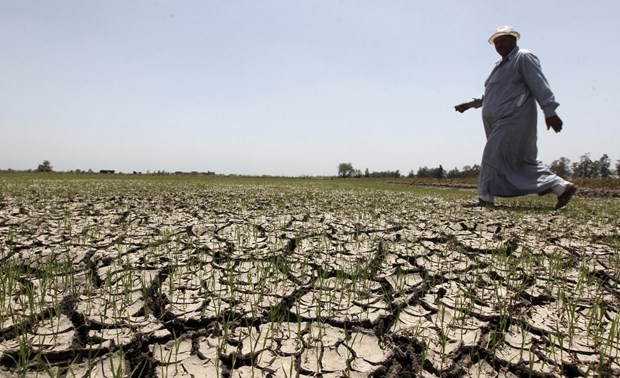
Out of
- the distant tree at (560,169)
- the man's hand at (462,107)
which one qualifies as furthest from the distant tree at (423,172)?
the man's hand at (462,107)

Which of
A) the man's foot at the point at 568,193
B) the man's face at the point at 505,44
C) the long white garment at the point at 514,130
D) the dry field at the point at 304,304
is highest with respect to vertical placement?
the man's face at the point at 505,44

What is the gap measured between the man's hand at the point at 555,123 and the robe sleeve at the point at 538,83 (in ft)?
0.16

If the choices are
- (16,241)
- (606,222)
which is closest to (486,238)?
(606,222)

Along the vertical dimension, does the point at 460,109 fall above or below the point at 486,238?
Answer: above

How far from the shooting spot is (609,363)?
1141 mm

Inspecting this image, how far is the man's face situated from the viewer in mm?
4777

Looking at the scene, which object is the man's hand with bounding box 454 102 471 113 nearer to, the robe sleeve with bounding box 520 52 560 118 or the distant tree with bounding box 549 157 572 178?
the robe sleeve with bounding box 520 52 560 118

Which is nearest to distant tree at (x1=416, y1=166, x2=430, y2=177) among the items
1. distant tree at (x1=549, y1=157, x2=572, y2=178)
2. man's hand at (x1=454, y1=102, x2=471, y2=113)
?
distant tree at (x1=549, y1=157, x2=572, y2=178)

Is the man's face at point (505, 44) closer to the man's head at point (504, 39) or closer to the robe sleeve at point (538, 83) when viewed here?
the man's head at point (504, 39)

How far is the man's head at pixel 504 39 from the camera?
4.69 meters

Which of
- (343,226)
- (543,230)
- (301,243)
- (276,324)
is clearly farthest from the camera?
(343,226)

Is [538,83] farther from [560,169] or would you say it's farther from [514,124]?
[560,169]

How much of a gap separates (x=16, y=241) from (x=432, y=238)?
3.34m

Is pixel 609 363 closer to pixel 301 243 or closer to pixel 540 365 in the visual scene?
pixel 540 365
